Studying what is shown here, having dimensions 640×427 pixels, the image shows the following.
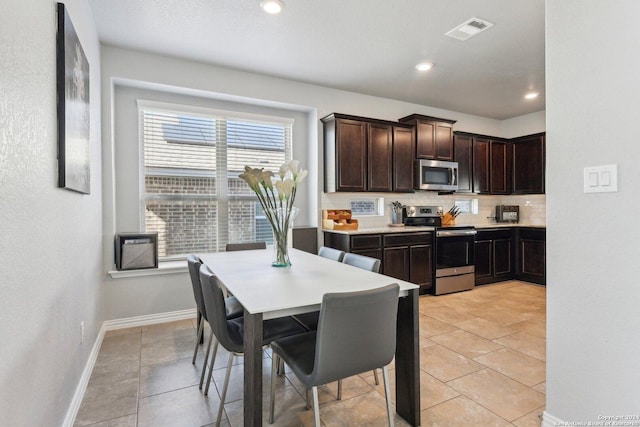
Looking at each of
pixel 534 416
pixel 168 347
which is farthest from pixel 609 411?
pixel 168 347

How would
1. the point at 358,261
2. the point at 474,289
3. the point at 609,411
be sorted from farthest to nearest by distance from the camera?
1. the point at 474,289
2. the point at 358,261
3. the point at 609,411

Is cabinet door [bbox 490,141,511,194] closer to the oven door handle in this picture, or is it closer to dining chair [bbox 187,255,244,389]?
the oven door handle

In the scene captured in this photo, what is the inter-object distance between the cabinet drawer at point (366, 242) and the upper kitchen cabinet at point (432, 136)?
4.87ft

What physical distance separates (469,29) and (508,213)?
400 cm

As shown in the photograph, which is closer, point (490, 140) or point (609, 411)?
point (609, 411)

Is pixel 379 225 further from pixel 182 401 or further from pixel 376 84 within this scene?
pixel 182 401

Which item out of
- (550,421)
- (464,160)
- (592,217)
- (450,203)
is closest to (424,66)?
(464,160)

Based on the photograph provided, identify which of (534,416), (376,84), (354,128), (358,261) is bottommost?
(534,416)

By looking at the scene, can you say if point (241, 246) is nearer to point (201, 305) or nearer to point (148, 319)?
point (201, 305)

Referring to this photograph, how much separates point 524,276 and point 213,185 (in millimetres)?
4882

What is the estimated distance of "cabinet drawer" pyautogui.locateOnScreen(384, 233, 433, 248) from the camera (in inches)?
166

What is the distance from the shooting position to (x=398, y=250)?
4.30 meters

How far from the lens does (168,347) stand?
112 inches

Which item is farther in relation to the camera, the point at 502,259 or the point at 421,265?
the point at 502,259
